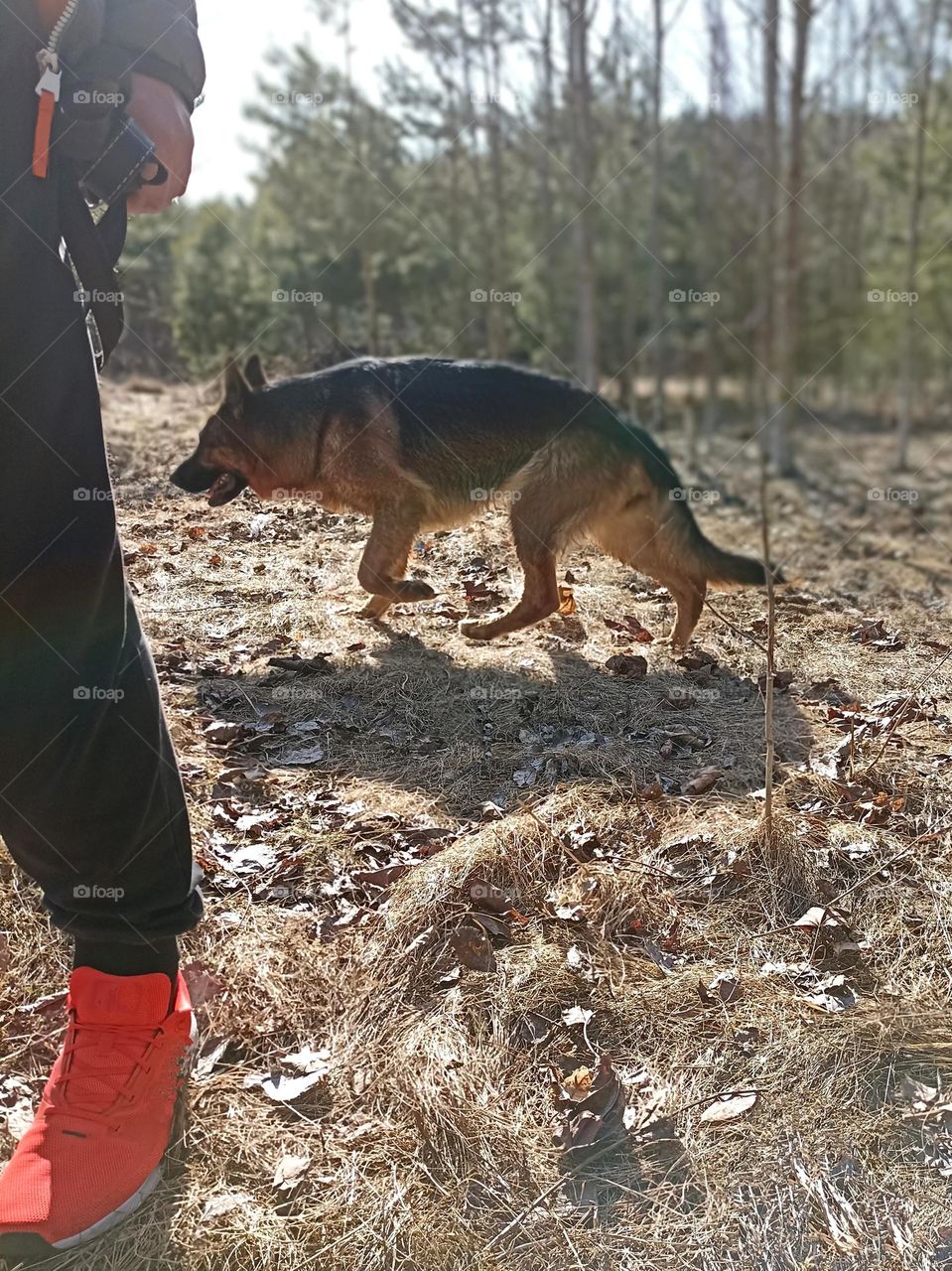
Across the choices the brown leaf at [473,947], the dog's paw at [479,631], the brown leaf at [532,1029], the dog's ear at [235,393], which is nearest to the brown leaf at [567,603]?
the dog's paw at [479,631]

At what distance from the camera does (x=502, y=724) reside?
13.5 feet

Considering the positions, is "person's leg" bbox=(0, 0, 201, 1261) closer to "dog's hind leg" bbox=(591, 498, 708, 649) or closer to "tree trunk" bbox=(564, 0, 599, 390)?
"dog's hind leg" bbox=(591, 498, 708, 649)

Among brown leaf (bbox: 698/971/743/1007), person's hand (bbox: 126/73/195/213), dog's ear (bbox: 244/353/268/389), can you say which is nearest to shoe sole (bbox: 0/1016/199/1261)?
brown leaf (bbox: 698/971/743/1007)

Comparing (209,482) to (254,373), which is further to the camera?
(254,373)

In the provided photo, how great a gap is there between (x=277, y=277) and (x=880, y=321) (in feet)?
50.8

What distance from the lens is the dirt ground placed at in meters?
1.93

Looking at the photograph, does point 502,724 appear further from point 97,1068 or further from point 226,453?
point 226,453

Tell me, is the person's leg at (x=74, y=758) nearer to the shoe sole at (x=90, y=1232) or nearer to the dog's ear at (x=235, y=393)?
the shoe sole at (x=90, y=1232)

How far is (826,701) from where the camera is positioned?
436cm

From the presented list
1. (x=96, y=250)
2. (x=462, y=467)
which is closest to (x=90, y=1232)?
(x=96, y=250)

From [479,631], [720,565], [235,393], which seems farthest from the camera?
[235,393]

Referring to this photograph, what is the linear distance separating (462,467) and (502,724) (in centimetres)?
203

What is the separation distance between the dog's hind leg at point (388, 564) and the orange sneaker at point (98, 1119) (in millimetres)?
3534

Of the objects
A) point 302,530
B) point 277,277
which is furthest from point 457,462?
point 277,277
